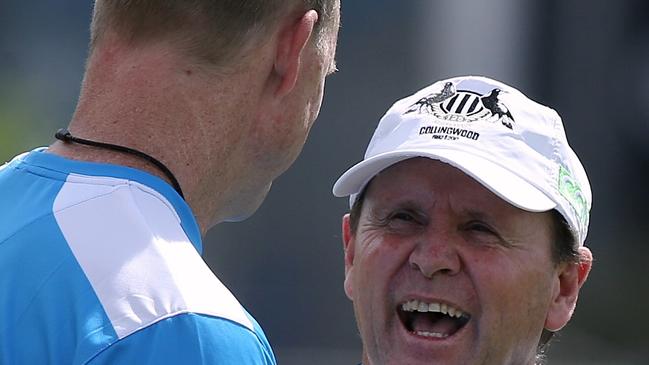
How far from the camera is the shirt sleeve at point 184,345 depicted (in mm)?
1278

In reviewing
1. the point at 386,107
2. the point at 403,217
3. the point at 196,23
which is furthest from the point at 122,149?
the point at 386,107

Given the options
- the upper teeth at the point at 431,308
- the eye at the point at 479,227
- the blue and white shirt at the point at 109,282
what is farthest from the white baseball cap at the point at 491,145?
the blue and white shirt at the point at 109,282

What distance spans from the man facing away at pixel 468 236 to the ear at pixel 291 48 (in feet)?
1.07

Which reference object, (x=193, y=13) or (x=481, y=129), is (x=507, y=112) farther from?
(x=193, y=13)

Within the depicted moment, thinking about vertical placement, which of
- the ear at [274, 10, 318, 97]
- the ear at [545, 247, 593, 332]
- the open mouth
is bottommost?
the open mouth

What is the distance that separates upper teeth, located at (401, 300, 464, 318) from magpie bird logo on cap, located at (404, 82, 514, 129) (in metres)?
0.32

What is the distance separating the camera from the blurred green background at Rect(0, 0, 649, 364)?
12.8ft

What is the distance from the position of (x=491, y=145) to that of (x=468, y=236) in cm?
16

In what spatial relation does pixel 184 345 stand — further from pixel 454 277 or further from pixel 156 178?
pixel 454 277

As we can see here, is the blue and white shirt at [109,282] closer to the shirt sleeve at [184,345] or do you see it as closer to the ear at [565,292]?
the shirt sleeve at [184,345]

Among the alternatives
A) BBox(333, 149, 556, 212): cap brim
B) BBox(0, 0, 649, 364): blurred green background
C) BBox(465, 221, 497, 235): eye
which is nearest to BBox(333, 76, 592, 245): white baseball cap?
BBox(333, 149, 556, 212): cap brim

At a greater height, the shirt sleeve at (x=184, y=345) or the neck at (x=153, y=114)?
the neck at (x=153, y=114)

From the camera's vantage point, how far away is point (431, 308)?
6.14 feet

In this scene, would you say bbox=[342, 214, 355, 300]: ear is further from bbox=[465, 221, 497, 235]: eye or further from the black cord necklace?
the black cord necklace
